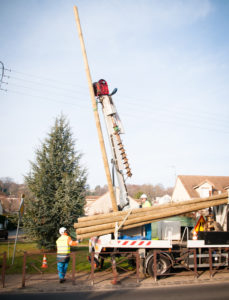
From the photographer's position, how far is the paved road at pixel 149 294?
662cm

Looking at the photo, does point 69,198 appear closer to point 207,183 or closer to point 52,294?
point 52,294

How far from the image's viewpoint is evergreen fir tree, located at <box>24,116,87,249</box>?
14109 mm

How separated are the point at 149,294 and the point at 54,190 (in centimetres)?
909

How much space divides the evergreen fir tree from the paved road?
7.03m

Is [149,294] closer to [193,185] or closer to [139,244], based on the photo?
[139,244]

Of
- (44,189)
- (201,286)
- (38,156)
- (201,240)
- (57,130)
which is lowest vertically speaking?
(201,286)

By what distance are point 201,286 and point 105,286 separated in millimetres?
2849

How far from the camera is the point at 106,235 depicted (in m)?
8.70

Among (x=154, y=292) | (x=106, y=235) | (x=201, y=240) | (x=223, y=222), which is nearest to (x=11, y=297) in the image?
(x=106, y=235)

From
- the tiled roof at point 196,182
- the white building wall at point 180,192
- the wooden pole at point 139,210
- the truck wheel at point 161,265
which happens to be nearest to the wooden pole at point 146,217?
the wooden pole at point 139,210

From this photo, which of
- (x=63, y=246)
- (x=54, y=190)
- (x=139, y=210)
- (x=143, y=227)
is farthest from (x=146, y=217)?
(x=54, y=190)

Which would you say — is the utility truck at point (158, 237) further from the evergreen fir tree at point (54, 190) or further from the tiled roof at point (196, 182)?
the tiled roof at point (196, 182)

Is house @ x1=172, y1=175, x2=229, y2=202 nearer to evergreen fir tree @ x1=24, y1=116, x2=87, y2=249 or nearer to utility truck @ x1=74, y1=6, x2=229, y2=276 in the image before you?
evergreen fir tree @ x1=24, y1=116, x2=87, y2=249

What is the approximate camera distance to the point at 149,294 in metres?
6.91
